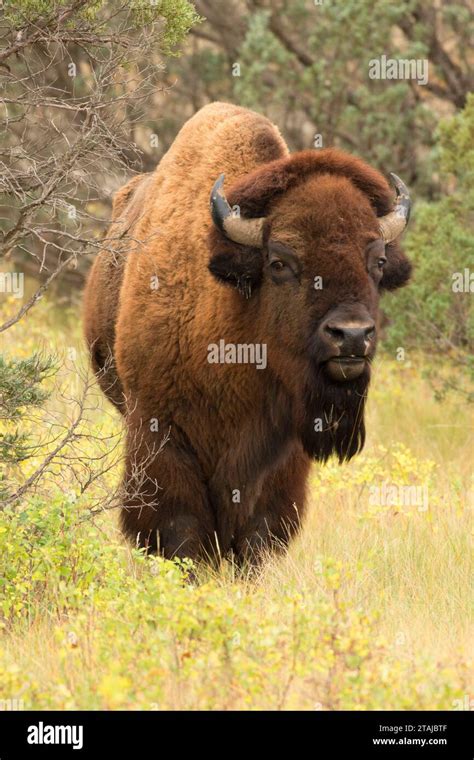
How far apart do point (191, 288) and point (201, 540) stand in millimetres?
1469

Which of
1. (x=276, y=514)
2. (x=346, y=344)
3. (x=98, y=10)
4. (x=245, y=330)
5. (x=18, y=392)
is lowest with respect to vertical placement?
(x=276, y=514)

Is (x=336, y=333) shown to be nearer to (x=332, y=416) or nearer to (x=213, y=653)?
(x=332, y=416)

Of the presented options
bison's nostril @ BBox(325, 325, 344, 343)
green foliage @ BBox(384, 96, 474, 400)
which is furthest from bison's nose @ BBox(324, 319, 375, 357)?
green foliage @ BBox(384, 96, 474, 400)

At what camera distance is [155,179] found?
26.8 ft

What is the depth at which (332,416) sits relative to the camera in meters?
6.58

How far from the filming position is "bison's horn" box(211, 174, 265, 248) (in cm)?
666

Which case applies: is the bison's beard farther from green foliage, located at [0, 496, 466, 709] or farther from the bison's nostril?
green foliage, located at [0, 496, 466, 709]

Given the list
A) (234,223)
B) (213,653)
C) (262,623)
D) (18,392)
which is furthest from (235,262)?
(213,653)

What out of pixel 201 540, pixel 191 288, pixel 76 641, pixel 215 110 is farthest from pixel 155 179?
pixel 76 641

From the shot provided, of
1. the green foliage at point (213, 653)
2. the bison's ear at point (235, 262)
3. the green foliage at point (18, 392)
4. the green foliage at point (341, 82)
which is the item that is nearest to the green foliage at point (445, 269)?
the green foliage at point (341, 82)

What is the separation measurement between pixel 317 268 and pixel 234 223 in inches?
26.2

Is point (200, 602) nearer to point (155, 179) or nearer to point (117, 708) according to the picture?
point (117, 708)

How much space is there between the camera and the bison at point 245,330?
634cm

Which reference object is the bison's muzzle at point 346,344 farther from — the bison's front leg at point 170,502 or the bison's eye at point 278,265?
the bison's front leg at point 170,502
